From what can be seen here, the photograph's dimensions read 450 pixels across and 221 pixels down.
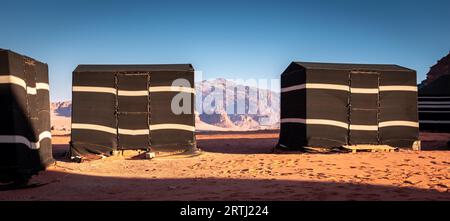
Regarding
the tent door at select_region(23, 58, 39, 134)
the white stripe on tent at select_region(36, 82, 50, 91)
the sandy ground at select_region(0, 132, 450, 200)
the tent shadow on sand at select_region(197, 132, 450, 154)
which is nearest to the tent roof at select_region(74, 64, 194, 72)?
the white stripe on tent at select_region(36, 82, 50, 91)

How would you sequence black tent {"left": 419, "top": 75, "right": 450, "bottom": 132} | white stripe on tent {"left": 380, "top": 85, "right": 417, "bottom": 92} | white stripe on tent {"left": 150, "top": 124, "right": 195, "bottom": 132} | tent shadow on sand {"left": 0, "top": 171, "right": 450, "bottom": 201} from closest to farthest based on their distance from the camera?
tent shadow on sand {"left": 0, "top": 171, "right": 450, "bottom": 201}, white stripe on tent {"left": 150, "top": 124, "right": 195, "bottom": 132}, white stripe on tent {"left": 380, "top": 85, "right": 417, "bottom": 92}, black tent {"left": 419, "top": 75, "right": 450, "bottom": 132}

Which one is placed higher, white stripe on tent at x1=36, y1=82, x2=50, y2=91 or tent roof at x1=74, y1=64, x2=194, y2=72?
tent roof at x1=74, y1=64, x2=194, y2=72

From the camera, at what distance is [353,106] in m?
12.7

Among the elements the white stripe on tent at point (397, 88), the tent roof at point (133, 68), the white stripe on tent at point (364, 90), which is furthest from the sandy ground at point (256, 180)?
the tent roof at point (133, 68)

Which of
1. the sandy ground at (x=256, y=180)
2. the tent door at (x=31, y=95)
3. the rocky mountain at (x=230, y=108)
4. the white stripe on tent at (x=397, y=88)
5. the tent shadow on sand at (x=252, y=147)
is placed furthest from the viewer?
the rocky mountain at (x=230, y=108)

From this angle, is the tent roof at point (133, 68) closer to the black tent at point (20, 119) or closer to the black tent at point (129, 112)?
the black tent at point (129, 112)

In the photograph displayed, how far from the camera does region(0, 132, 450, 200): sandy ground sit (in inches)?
224

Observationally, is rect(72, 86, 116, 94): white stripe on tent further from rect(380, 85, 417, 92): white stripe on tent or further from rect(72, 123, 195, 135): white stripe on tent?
rect(380, 85, 417, 92): white stripe on tent

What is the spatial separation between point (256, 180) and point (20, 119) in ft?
16.9

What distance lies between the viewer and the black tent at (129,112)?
12.6m

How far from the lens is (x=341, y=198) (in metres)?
5.11

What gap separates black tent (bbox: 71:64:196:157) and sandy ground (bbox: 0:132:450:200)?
4.55ft

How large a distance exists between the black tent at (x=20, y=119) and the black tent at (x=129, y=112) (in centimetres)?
342
